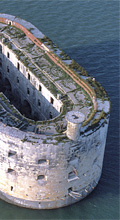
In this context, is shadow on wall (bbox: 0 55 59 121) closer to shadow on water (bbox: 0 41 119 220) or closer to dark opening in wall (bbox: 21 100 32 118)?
A: dark opening in wall (bbox: 21 100 32 118)

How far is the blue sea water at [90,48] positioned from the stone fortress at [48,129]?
1905 millimetres

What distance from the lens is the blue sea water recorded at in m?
71.4

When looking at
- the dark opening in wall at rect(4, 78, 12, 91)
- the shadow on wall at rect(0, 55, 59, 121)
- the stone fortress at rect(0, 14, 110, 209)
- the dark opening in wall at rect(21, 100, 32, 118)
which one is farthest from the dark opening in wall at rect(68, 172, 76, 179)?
the dark opening in wall at rect(4, 78, 12, 91)

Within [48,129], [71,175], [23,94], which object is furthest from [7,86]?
[71,175]

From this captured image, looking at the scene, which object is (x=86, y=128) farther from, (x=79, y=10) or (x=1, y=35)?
(x=79, y=10)

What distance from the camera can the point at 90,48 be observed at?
104 m

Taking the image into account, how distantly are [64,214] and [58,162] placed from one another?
37.2ft

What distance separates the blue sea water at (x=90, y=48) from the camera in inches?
2810

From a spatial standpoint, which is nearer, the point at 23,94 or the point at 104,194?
the point at 104,194

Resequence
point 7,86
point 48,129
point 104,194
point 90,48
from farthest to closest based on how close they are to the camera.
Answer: point 90,48 < point 7,86 < point 104,194 < point 48,129

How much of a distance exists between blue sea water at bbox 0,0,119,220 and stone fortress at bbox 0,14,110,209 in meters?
1.91

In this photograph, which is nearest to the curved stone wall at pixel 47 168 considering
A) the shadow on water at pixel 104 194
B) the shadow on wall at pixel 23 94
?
the shadow on water at pixel 104 194

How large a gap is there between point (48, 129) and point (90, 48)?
42.8 meters

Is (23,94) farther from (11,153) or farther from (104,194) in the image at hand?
(104,194)
